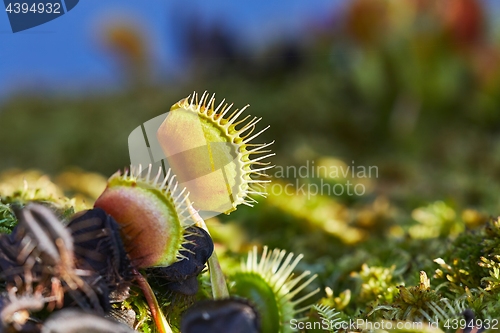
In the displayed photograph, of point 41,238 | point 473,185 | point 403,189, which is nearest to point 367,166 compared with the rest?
point 403,189

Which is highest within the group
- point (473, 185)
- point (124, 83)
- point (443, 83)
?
point (124, 83)

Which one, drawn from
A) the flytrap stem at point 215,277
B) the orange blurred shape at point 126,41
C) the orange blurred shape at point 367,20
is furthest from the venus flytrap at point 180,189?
the orange blurred shape at point 126,41

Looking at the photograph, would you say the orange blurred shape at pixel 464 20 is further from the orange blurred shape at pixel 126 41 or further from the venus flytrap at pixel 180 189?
the venus flytrap at pixel 180 189

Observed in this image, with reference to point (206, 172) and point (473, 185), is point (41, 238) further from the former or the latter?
point (473, 185)

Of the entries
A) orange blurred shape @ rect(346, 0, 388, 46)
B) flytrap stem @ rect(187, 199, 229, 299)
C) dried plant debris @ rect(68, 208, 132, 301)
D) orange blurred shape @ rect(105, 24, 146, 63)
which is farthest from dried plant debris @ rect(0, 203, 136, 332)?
orange blurred shape @ rect(105, 24, 146, 63)

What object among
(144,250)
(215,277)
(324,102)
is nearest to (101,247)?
(144,250)
